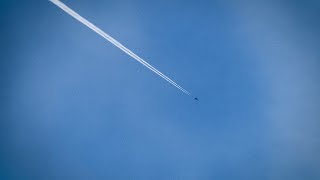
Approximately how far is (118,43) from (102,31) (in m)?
1.13

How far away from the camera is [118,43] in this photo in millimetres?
15000

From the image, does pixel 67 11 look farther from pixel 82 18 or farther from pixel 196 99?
pixel 196 99

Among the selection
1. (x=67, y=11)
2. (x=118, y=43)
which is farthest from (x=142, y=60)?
(x=67, y=11)

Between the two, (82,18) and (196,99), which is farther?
(196,99)

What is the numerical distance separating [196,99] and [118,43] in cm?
580

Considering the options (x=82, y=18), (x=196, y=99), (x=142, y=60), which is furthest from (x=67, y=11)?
(x=196, y=99)

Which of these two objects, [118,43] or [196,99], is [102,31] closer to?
[118,43]

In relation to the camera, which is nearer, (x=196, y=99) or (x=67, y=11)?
(x=67, y=11)

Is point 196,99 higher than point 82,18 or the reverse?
the reverse

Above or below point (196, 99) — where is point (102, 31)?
above

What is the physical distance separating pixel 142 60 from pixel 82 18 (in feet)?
13.6

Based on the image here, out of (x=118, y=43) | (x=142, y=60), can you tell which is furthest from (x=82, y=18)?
(x=142, y=60)

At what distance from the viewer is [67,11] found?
47.5ft

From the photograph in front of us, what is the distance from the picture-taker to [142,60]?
1500 centimetres
